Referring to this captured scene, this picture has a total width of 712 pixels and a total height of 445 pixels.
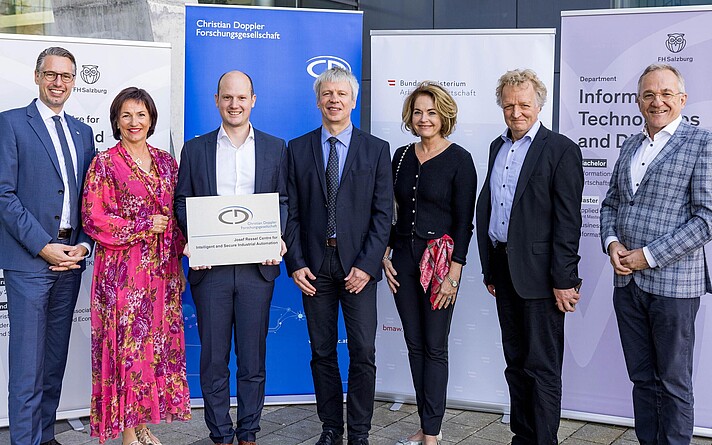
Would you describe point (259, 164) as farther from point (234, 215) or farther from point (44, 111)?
point (44, 111)

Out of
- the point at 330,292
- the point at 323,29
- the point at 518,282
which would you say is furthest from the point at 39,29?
the point at 518,282

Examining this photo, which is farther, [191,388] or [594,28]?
[191,388]

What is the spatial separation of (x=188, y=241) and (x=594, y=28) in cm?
270

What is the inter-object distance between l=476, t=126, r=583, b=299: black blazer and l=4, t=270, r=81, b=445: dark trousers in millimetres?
2327

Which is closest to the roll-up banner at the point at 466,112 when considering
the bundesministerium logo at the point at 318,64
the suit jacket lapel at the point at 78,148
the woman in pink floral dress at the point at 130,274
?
the bundesministerium logo at the point at 318,64

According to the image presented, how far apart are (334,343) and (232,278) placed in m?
0.67

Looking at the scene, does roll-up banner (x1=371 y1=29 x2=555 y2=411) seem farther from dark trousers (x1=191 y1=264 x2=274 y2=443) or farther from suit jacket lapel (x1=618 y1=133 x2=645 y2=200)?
dark trousers (x1=191 y1=264 x2=274 y2=443)

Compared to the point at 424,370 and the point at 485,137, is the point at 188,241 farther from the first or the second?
the point at 485,137

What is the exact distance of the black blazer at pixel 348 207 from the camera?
3758mm

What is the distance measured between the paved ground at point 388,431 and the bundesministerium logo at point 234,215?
136cm

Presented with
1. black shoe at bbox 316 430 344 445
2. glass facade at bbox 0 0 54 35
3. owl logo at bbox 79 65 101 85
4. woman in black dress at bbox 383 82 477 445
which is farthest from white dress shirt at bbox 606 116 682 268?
glass facade at bbox 0 0 54 35

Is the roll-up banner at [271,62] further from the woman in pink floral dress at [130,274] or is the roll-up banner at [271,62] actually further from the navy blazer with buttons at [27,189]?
the navy blazer with buttons at [27,189]

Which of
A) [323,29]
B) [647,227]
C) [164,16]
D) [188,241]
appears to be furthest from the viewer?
[164,16]

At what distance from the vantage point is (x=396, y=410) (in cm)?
472
